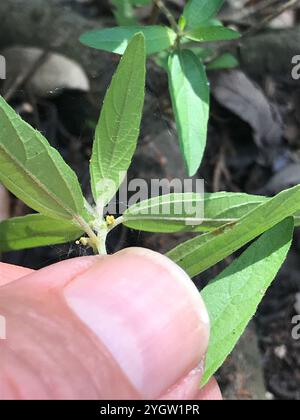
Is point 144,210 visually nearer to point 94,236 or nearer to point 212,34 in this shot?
point 94,236

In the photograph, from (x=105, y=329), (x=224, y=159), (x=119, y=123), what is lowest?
(x=224, y=159)

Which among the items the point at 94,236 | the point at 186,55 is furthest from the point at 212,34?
the point at 94,236

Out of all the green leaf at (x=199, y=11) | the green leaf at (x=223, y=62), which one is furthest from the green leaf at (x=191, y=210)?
the green leaf at (x=223, y=62)

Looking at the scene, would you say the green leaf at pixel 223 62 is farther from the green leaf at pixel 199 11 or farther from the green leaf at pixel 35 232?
the green leaf at pixel 35 232

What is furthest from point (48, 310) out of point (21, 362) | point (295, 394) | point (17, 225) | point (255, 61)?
point (255, 61)

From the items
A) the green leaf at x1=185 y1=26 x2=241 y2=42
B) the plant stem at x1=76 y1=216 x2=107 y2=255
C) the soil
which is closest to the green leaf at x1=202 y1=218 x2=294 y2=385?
the plant stem at x1=76 y1=216 x2=107 y2=255

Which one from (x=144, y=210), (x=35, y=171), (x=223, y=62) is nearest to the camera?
(x=35, y=171)
